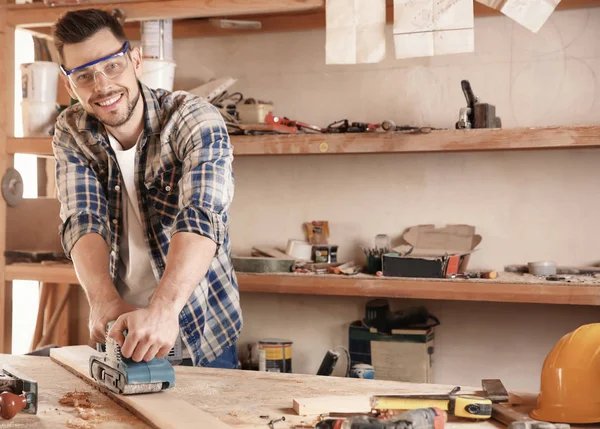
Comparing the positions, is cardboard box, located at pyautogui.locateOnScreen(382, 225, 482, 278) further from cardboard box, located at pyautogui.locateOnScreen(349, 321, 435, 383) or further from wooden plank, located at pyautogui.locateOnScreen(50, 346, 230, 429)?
wooden plank, located at pyautogui.locateOnScreen(50, 346, 230, 429)

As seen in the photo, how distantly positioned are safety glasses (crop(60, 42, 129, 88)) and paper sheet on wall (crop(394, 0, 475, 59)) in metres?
1.17

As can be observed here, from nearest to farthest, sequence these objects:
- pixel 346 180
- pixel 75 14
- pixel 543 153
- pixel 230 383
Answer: pixel 230 383 → pixel 75 14 → pixel 543 153 → pixel 346 180

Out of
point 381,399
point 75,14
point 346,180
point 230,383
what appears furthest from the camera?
point 346,180

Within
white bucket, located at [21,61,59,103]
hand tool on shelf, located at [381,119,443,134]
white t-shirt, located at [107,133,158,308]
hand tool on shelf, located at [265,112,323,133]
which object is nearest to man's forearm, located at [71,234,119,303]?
white t-shirt, located at [107,133,158,308]

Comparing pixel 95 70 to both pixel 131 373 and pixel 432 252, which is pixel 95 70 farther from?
pixel 432 252

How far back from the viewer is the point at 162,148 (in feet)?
7.17

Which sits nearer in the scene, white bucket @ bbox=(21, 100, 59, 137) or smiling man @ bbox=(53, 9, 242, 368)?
smiling man @ bbox=(53, 9, 242, 368)

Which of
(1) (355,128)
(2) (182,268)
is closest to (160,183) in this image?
(2) (182,268)

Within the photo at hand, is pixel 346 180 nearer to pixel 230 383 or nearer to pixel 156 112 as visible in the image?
pixel 156 112

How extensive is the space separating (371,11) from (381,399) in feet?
5.93

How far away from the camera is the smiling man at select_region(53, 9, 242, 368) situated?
6.42ft

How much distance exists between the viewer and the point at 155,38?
323 centimetres

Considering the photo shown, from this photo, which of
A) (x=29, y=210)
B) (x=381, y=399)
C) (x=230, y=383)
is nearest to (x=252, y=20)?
(x=29, y=210)

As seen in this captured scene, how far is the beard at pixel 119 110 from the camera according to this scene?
2133mm
